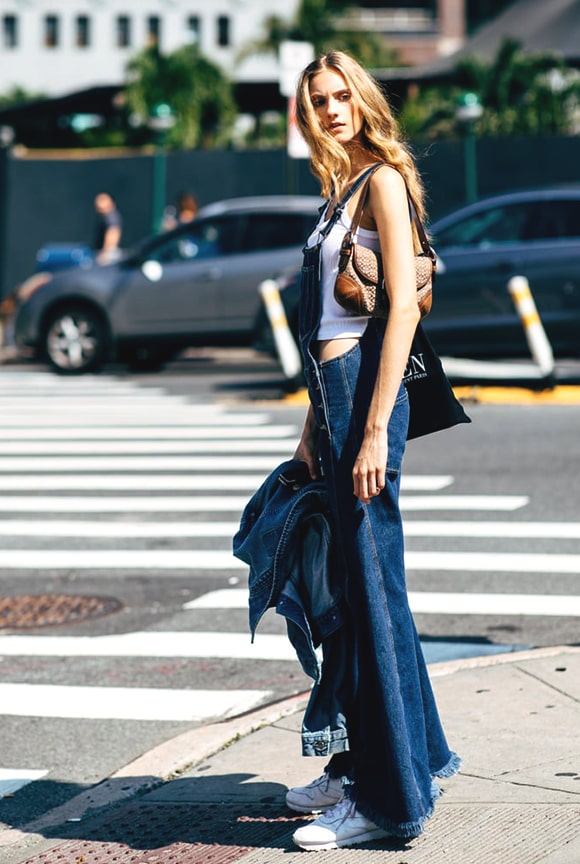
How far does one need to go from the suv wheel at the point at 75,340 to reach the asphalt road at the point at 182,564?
10.6 ft

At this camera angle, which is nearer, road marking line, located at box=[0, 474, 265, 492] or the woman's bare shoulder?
the woman's bare shoulder

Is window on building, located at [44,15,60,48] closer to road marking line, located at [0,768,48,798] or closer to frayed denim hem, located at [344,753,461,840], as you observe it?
road marking line, located at [0,768,48,798]

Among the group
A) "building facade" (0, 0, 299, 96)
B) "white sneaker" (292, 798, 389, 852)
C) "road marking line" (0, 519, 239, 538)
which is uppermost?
"building facade" (0, 0, 299, 96)

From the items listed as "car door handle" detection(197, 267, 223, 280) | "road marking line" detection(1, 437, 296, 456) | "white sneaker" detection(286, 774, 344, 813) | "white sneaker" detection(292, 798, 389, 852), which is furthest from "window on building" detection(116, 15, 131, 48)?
"white sneaker" detection(292, 798, 389, 852)

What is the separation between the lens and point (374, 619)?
3873 mm

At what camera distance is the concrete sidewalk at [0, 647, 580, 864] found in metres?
3.87

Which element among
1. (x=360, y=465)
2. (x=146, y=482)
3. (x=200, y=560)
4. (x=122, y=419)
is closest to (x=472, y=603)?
(x=200, y=560)

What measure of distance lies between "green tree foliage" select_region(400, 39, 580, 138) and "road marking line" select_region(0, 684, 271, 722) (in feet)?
89.4

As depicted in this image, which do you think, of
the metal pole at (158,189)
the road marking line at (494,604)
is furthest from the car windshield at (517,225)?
the metal pole at (158,189)

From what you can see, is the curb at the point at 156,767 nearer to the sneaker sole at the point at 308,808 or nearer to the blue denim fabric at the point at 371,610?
the sneaker sole at the point at 308,808

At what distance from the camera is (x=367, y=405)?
3891 millimetres

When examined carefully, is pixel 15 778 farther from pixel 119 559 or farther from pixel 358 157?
pixel 119 559

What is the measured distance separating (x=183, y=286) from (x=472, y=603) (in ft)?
34.5

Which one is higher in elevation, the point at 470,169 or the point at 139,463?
the point at 470,169
